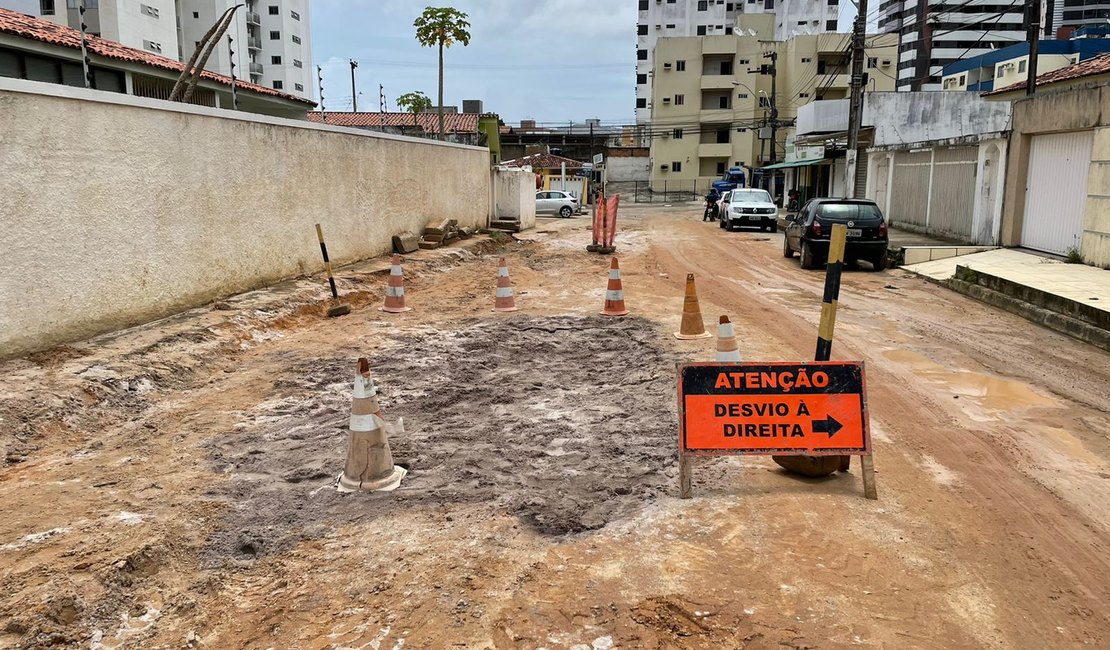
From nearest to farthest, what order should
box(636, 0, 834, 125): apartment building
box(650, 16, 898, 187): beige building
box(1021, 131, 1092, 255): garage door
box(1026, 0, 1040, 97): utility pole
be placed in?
box(1021, 131, 1092, 255): garage door, box(1026, 0, 1040, 97): utility pole, box(650, 16, 898, 187): beige building, box(636, 0, 834, 125): apartment building

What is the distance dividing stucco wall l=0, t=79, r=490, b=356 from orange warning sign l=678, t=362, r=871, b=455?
20.6 ft

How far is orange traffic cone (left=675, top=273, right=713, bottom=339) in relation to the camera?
30.5 feet

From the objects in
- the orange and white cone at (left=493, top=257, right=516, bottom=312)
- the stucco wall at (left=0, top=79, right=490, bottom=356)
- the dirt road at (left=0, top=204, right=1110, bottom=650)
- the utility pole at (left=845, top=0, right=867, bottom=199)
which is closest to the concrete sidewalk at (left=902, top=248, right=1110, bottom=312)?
the dirt road at (left=0, top=204, right=1110, bottom=650)

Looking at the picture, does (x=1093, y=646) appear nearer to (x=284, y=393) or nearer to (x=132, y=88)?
(x=284, y=393)

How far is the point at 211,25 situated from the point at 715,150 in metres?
42.7

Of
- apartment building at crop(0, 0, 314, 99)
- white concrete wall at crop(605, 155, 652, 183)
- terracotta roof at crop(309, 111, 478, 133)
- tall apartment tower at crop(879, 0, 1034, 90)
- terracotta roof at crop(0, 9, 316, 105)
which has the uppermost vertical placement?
tall apartment tower at crop(879, 0, 1034, 90)

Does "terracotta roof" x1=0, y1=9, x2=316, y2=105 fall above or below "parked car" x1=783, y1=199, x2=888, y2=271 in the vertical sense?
above

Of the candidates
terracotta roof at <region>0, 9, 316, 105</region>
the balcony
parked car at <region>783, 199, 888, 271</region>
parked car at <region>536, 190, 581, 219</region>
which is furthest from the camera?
the balcony

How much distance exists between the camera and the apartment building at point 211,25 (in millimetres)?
41312

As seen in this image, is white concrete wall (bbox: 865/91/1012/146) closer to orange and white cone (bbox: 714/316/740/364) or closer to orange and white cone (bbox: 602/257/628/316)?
orange and white cone (bbox: 602/257/628/316)

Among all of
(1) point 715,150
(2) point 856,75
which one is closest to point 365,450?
(2) point 856,75

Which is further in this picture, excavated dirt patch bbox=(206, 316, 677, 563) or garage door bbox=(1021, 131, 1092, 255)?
garage door bbox=(1021, 131, 1092, 255)

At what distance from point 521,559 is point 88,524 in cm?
254

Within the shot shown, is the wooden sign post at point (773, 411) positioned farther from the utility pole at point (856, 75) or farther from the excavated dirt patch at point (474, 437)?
the utility pole at point (856, 75)
